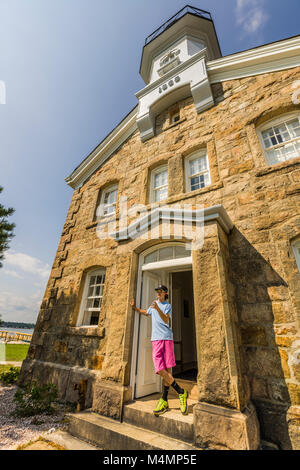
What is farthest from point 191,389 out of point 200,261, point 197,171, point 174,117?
point 174,117

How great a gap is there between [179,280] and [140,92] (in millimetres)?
7390

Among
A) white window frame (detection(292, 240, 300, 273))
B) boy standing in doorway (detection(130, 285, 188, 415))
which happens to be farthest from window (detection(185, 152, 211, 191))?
boy standing in doorway (detection(130, 285, 188, 415))

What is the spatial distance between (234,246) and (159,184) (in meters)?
3.41

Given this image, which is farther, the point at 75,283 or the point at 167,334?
the point at 75,283

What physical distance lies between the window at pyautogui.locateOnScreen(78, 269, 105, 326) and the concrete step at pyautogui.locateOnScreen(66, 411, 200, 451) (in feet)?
8.99

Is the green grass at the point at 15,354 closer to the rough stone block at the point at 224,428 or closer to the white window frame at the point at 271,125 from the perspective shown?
the rough stone block at the point at 224,428

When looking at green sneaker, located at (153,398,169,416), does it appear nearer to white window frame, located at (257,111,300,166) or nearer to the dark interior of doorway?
the dark interior of doorway

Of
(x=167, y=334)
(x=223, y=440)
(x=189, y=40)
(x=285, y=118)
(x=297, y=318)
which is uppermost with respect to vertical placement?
(x=189, y=40)

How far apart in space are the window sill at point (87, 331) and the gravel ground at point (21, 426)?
1.60 m

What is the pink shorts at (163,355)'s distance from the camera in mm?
3365

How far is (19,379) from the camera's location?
6.29m

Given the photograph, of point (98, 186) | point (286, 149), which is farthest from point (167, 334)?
point (98, 186)

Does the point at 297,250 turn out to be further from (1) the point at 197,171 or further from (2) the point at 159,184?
(2) the point at 159,184
